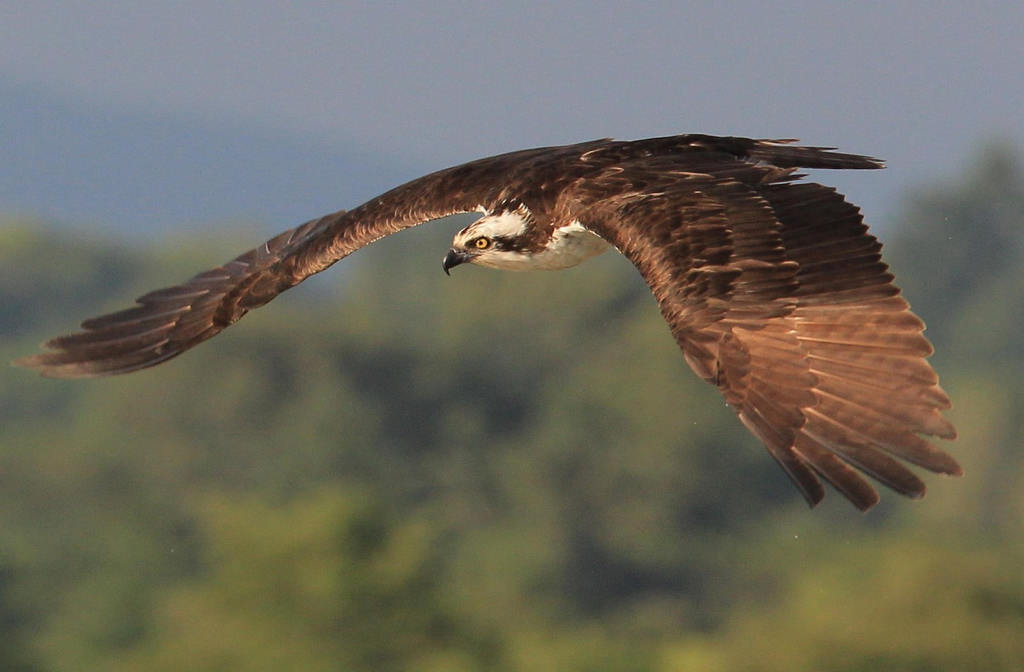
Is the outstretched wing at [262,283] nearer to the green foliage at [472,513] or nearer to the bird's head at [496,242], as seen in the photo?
the bird's head at [496,242]

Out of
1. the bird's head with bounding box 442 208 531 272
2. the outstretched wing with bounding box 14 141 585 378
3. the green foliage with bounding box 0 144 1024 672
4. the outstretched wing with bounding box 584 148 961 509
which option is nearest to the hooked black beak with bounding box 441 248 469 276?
the bird's head with bounding box 442 208 531 272

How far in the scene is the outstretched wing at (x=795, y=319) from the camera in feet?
29.0

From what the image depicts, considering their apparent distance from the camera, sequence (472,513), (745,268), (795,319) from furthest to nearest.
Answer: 1. (472,513)
2. (745,268)
3. (795,319)

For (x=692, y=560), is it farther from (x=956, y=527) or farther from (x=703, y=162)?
(x=703, y=162)

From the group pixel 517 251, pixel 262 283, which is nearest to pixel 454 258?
pixel 517 251

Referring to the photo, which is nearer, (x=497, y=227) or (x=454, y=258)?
(x=497, y=227)

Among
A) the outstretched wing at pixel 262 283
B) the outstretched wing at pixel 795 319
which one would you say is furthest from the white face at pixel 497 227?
the outstretched wing at pixel 795 319

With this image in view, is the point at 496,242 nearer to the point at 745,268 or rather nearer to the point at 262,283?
the point at 262,283

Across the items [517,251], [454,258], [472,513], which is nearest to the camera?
[517,251]

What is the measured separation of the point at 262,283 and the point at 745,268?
380cm

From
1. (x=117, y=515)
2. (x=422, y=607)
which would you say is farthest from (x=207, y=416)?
(x=422, y=607)

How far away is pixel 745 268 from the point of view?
9.66 metres

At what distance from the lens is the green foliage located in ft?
173

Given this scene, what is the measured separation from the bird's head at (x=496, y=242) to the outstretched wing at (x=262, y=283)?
206 mm
